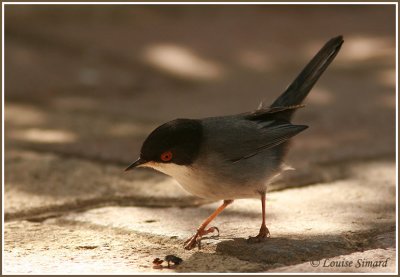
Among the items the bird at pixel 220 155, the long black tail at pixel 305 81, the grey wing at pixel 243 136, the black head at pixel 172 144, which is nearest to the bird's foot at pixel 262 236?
the bird at pixel 220 155

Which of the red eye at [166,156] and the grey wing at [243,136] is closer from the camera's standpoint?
the red eye at [166,156]

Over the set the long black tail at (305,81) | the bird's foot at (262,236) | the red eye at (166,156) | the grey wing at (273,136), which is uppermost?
the long black tail at (305,81)

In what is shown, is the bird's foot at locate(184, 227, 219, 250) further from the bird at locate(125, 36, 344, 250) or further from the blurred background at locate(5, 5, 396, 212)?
the blurred background at locate(5, 5, 396, 212)

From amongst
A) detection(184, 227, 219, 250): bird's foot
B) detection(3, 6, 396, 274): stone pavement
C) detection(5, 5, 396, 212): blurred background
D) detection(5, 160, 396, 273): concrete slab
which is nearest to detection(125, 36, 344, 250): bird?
detection(184, 227, 219, 250): bird's foot

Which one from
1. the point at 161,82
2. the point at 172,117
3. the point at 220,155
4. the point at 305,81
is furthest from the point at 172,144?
the point at 161,82

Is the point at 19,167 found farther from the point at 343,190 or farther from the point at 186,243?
the point at 343,190

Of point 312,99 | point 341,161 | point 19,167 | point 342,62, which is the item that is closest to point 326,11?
point 342,62

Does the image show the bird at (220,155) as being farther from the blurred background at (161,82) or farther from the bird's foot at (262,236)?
the blurred background at (161,82)

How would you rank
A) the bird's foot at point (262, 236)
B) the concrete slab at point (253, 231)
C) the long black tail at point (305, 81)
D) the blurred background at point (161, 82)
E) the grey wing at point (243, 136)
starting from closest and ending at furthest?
the concrete slab at point (253, 231) < the bird's foot at point (262, 236) < the grey wing at point (243, 136) < the long black tail at point (305, 81) < the blurred background at point (161, 82)

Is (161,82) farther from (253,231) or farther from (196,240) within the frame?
(196,240)
